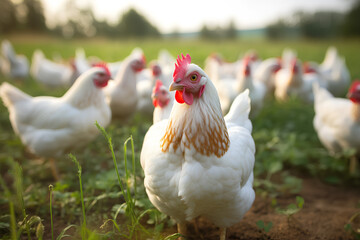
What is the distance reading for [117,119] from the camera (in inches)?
155

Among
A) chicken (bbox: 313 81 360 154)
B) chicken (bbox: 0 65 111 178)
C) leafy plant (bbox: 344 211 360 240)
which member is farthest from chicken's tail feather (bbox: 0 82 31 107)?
chicken (bbox: 313 81 360 154)

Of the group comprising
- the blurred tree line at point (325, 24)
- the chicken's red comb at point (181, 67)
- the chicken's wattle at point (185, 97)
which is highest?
the blurred tree line at point (325, 24)

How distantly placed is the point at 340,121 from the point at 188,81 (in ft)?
8.17

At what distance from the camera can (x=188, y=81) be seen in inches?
55.0

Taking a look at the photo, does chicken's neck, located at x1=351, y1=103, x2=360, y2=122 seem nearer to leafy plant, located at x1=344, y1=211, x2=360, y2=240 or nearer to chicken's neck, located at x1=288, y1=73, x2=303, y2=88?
leafy plant, located at x1=344, y1=211, x2=360, y2=240

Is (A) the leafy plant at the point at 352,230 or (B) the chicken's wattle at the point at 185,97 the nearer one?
(B) the chicken's wattle at the point at 185,97

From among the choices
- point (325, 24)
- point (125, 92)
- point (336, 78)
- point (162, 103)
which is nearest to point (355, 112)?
point (162, 103)

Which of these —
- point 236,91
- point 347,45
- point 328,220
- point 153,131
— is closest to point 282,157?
point 328,220

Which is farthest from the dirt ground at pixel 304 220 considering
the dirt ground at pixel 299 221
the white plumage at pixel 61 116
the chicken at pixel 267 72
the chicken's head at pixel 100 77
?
the chicken at pixel 267 72

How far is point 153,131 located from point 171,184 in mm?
469

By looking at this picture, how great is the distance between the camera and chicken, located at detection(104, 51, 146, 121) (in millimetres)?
3656

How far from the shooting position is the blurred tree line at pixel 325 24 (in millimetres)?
16141

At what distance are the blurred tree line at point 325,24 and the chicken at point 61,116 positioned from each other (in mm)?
17868

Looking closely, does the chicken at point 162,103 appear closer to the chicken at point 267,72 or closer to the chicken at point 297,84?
the chicken at point 297,84
